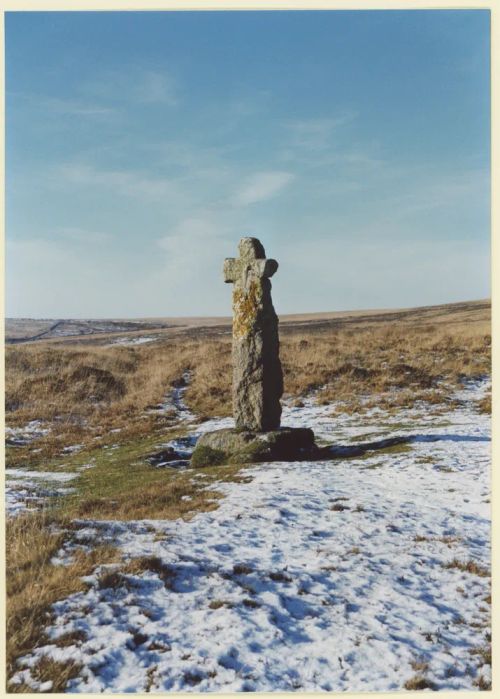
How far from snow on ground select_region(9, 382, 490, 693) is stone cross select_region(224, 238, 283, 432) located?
424 cm

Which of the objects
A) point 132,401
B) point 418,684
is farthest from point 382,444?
point 132,401

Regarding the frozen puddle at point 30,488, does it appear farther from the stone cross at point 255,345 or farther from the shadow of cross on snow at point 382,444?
the shadow of cross on snow at point 382,444

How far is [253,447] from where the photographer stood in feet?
44.9

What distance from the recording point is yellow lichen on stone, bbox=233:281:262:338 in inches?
567

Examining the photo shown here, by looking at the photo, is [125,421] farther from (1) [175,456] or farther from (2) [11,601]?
(2) [11,601]

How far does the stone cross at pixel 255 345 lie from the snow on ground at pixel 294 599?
Result: 13.9 feet

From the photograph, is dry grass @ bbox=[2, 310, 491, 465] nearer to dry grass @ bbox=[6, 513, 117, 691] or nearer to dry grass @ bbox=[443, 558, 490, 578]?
dry grass @ bbox=[6, 513, 117, 691]

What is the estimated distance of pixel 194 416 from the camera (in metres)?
22.2

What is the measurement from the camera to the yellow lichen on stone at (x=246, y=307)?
47.3ft

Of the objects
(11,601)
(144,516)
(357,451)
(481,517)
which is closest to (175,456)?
(357,451)

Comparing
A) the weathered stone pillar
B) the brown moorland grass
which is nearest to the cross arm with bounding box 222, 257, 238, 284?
the weathered stone pillar

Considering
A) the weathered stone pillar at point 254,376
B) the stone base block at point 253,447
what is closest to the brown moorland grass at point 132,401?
the stone base block at point 253,447

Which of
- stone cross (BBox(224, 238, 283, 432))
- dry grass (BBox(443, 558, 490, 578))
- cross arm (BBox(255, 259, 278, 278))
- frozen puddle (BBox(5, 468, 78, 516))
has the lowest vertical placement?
frozen puddle (BBox(5, 468, 78, 516))

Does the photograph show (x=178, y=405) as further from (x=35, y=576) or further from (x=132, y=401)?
(x=35, y=576)
